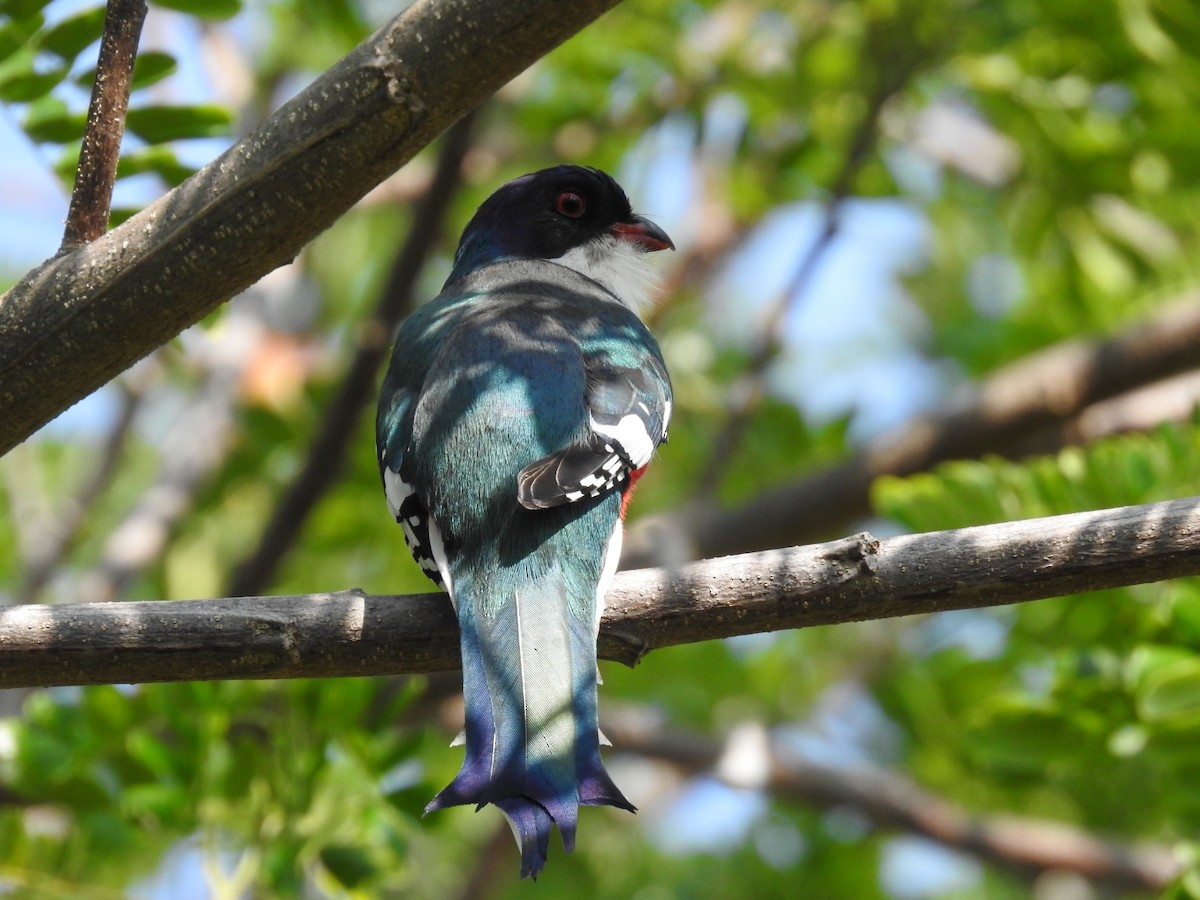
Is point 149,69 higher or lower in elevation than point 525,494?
higher

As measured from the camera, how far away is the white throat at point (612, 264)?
5.38 m

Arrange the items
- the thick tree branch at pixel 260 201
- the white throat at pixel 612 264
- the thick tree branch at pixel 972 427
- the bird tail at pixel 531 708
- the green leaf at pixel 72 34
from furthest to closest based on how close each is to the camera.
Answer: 1. the thick tree branch at pixel 972 427
2. the white throat at pixel 612 264
3. the green leaf at pixel 72 34
4. the bird tail at pixel 531 708
5. the thick tree branch at pixel 260 201

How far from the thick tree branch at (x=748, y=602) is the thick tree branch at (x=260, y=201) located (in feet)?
1.39

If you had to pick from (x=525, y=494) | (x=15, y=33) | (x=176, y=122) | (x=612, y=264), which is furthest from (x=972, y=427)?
(x=15, y=33)

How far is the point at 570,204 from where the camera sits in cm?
543

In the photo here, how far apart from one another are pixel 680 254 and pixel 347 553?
2.53 meters

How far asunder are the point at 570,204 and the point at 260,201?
2.87 meters

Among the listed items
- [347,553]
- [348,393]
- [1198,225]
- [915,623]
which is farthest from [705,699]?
[1198,225]

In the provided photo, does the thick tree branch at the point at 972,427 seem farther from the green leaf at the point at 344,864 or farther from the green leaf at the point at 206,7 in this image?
the green leaf at the point at 206,7

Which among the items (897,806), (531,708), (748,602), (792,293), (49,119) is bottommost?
(897,806)

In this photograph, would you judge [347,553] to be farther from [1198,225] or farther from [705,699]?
[1198,225]

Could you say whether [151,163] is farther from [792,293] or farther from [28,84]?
[792,293]

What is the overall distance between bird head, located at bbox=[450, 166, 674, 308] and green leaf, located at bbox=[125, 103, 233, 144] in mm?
1717

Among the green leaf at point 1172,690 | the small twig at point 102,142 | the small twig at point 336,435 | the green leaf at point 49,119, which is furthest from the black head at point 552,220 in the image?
the green leaf at point 1172,690
